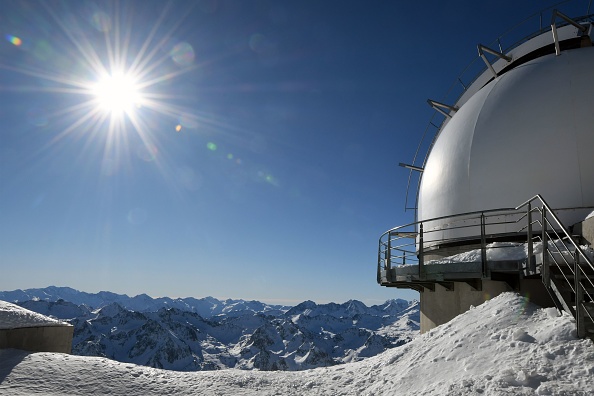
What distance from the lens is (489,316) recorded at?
766 centimetres

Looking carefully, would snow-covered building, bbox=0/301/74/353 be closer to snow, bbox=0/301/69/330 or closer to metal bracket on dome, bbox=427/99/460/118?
snow, bbox=0/301/69/330

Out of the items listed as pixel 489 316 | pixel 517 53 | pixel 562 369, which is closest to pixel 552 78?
pixel 517 53

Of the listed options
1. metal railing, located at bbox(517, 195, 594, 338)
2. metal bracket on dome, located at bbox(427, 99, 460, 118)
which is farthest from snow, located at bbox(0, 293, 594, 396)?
metal bracket on dome, located at bbox(427, 99, 460, 118)

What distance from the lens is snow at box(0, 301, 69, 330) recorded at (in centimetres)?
1132

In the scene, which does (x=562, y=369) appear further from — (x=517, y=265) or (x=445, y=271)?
(x=445, y=271)

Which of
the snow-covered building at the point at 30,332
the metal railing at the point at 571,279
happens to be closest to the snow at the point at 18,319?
the snow-covered building at the point at 30,332

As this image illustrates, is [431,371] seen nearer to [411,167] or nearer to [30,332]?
[30,332]

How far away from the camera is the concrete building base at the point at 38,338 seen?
10.9 metres

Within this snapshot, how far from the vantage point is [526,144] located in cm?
1243

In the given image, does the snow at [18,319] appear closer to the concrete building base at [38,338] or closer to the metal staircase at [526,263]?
the concrete building base at [38,338]

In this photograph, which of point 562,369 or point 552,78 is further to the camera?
point 552,78

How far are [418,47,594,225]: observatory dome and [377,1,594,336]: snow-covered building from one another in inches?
1.2

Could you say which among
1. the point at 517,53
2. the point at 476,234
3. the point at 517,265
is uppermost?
the point at 517,53

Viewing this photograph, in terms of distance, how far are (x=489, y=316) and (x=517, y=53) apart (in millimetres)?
13630
